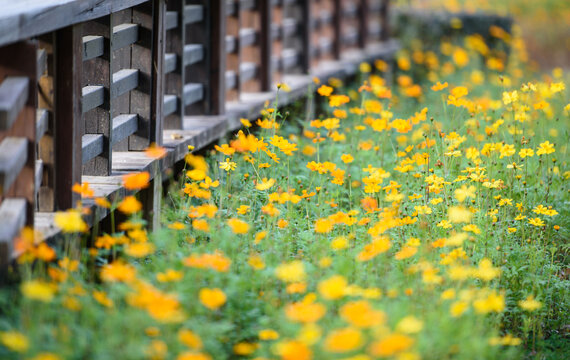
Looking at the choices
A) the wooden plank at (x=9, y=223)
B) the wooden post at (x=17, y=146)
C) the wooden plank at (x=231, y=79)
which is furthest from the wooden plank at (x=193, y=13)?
the wooden plank at (x=9, y=223)

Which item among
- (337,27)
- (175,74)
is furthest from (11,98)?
(337,27)

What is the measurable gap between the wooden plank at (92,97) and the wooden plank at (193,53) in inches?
55.3

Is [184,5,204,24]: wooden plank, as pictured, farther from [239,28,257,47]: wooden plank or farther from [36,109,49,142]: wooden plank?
[36,109,49,142]: wooden plank

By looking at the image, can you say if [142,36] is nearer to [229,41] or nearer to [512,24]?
[229,41]

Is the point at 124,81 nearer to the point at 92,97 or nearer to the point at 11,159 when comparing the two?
the point at 92,97

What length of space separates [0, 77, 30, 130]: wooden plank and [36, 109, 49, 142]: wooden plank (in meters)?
0.26

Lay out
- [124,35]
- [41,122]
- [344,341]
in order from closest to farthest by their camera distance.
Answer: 1. [344,341]
2. [41,122]
3. [124,35]

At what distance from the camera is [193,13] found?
5395 millimetres

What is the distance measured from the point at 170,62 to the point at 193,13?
1.82ft

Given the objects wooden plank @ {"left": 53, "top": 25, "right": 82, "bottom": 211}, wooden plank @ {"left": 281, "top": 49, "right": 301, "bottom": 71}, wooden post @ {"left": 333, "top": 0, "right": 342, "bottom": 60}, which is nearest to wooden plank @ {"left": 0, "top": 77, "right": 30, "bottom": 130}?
wooden plank @ {"left": 53, "top": 25, "right": 82, "bottom": 211}

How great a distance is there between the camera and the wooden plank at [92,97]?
3.71 m

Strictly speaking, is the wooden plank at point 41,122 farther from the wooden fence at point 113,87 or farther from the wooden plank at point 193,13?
the wooden plank at point 193,13

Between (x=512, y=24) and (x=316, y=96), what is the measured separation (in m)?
4.25

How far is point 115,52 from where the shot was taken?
172 inches
